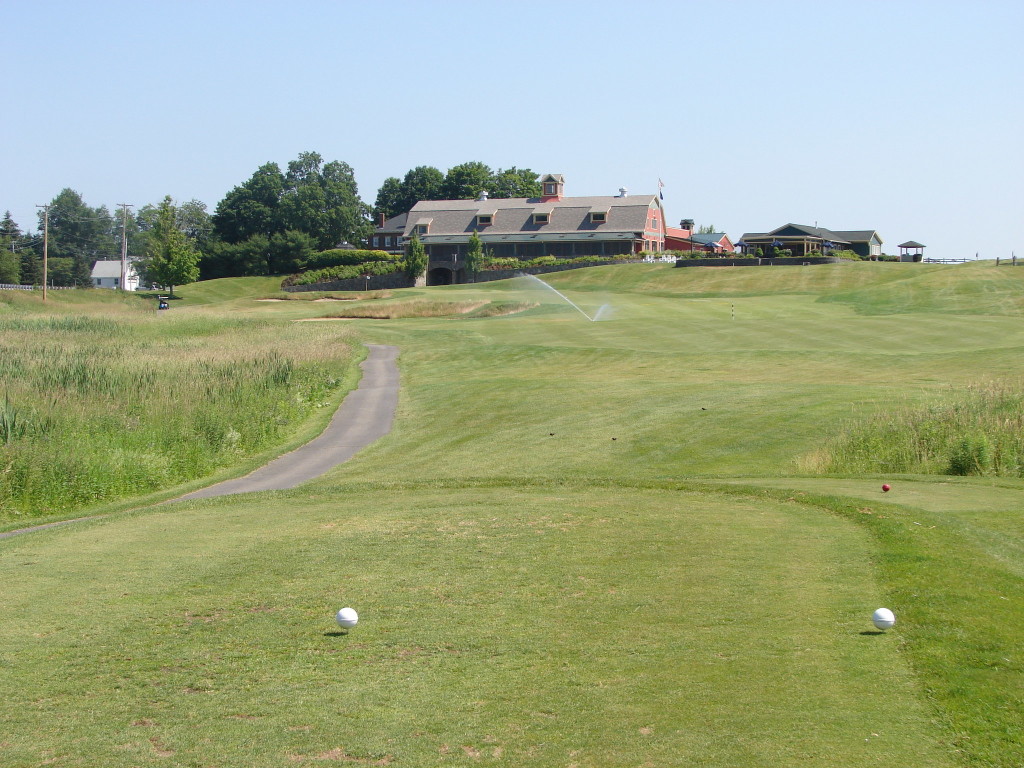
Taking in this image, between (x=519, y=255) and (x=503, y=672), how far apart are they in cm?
10981

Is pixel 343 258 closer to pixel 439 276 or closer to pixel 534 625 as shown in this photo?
pixel 439 276

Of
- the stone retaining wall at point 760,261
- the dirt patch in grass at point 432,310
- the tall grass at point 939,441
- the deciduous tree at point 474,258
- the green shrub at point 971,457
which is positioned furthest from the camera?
the deciduous tree at point 474,258

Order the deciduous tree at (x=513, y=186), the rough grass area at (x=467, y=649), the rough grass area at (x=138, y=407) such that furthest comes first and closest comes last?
the deciduous tree at (x=513, y=186), the rough grass area at (x=138, y=407), the rough grass area at (x=467, y=649)

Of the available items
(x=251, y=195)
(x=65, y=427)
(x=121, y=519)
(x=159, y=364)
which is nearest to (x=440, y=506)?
(x=121, y=519)

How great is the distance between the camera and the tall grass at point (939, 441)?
61.0ft

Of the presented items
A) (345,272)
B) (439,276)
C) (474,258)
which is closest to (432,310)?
(474,258)

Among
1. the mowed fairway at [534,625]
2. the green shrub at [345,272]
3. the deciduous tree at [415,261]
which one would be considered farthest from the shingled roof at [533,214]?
the mowed fairway at [534,625]

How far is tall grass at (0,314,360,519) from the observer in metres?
20.5

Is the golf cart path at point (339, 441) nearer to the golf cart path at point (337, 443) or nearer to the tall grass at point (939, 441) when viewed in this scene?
the golf cart path at point (337, 443)

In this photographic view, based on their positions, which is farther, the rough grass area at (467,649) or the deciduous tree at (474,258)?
the deciduous tree at (474,258)

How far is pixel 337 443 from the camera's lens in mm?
27531

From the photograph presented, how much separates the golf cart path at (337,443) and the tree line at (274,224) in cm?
7497

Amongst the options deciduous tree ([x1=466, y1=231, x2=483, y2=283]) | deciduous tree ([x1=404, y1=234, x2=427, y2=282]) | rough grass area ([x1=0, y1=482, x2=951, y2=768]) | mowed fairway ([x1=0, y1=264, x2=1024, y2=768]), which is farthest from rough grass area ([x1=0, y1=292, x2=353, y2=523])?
deciduous tree ([x1=466, y1=231, x2=483, y2=283])

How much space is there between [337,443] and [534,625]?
19301 millimetres
